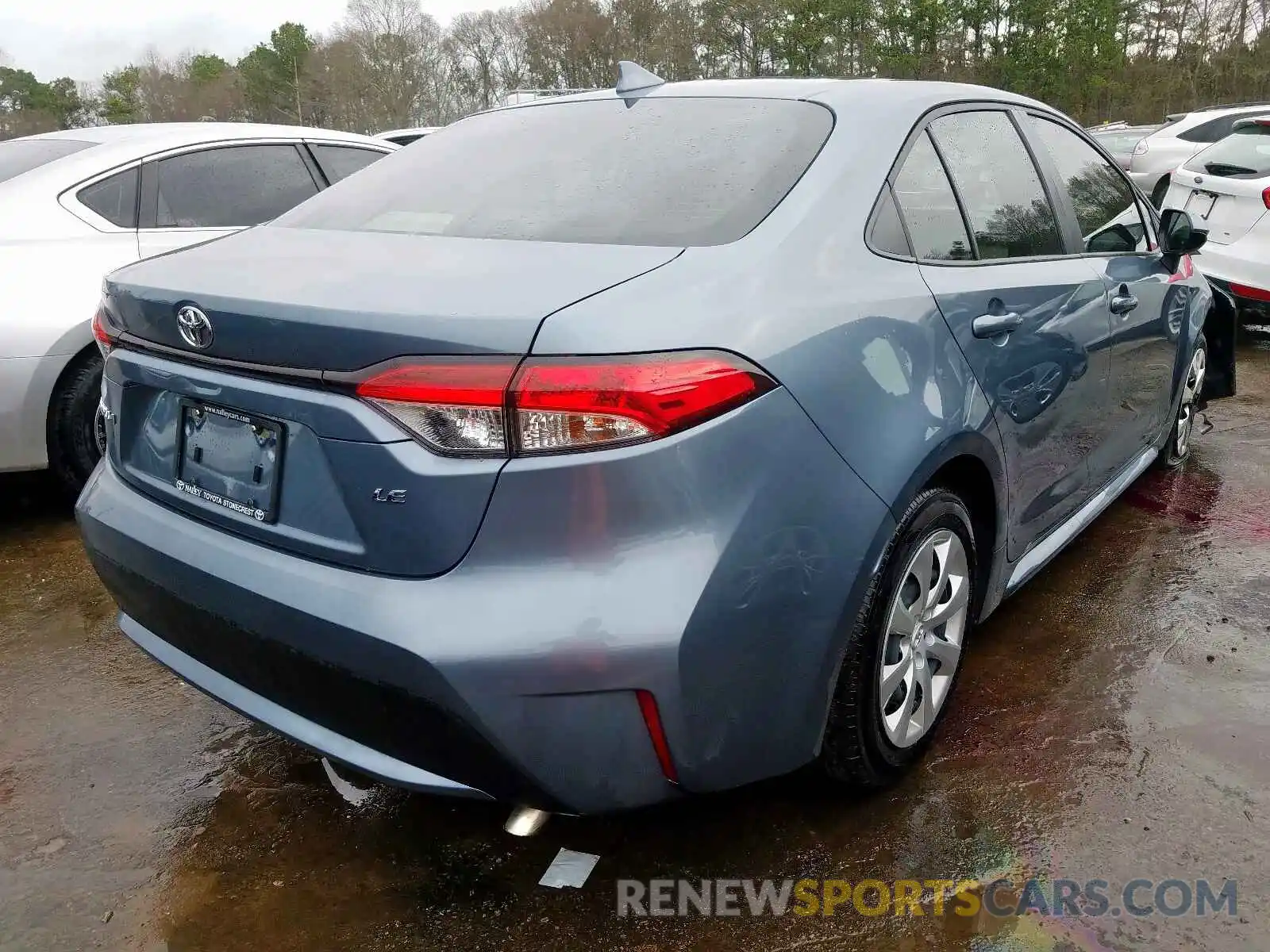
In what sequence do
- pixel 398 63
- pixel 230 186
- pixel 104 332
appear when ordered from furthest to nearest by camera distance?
pixel 398 63 < pixel 230 186 < pixel 104 332

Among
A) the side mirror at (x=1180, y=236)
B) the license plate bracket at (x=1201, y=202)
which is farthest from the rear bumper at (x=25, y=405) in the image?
the license plate bracket at (x=1201, y=202)

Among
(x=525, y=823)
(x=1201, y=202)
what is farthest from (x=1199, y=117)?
(x=525, y=823)

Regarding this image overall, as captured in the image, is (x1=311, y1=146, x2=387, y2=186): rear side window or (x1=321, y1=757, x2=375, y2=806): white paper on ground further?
(x1=311, y1=146, x2=387, y2=186): rear side window

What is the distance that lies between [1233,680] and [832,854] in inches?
54.0

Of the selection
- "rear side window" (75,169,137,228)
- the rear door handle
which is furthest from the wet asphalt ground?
"rear side window" (75,169,137,228)

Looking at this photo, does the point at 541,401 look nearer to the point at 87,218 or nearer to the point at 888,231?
the point at 888,231

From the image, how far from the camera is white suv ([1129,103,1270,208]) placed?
39.7 ft

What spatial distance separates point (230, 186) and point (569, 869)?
3.64 m

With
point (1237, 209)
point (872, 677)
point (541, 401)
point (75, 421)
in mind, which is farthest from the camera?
point (1237, 209)

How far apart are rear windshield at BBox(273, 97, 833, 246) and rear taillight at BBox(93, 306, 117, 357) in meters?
0.46

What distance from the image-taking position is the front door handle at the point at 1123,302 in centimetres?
298

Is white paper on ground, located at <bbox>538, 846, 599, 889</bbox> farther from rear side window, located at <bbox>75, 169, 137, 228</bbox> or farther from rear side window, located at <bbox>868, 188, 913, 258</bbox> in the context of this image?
rear side window, located at <bbox>75, 169, 137, 228</bbox>

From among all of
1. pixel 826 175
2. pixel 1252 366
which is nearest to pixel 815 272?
pixel 826 175

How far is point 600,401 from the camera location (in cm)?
153
